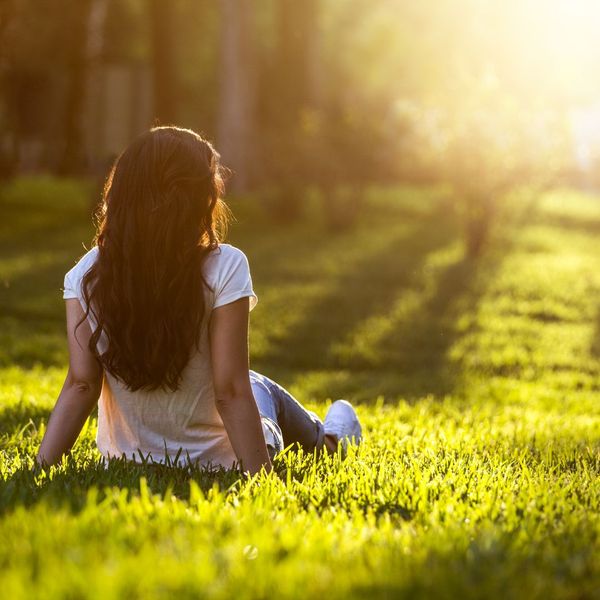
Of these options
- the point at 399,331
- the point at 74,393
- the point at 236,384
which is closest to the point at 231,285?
the point at 236,384

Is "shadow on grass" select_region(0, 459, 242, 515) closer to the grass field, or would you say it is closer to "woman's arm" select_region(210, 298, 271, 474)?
the grass field

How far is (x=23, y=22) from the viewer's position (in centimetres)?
2506

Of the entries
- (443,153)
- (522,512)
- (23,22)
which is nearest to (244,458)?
(522,512)

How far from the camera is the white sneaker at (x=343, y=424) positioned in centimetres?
514

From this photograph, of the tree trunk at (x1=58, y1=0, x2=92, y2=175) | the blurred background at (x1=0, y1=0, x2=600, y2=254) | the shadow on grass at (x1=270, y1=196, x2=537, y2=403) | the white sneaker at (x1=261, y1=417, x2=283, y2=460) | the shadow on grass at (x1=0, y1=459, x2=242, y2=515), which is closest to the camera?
the shadow on grass at (x1=0, y1=459, x2=242, y2=515)

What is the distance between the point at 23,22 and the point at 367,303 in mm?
14556

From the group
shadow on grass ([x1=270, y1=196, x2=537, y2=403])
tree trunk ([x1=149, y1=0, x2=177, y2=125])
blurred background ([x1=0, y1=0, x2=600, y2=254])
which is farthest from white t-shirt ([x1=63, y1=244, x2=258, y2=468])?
tree trunk ([x1=149, y1=0, x2=177, y2=125])

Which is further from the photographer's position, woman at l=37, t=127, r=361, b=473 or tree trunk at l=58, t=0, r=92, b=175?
tree trunk at l=58, t=0, r=92, b=175

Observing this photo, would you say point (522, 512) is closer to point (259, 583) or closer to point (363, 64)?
point (259, 583)

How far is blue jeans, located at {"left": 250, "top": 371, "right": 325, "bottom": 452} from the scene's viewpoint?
15.1 ft

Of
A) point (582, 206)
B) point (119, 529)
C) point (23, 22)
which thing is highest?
point (23, 22)

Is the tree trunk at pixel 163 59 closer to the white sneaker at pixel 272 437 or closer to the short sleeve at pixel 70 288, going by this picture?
the white sneaker at pixel 272 437

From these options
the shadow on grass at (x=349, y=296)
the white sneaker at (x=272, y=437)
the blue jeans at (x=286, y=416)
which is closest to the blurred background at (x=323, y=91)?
the shadow on grass at (x=349, y=296)

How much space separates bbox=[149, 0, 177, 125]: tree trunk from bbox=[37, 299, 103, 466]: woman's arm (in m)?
21.4
